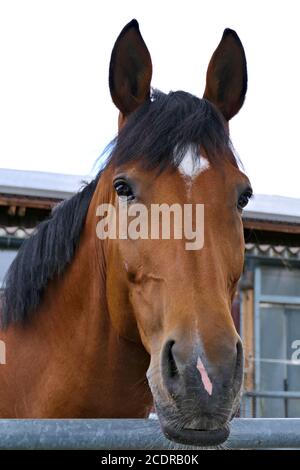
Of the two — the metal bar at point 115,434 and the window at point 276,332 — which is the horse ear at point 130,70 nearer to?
the metal bar at point 115,434

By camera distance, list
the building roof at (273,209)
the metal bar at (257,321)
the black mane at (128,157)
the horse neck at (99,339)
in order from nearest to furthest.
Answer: the black mane at (128,157) < the horse neck at (99,339) < the building roof at (273,209) < the metal bar at (257,321)

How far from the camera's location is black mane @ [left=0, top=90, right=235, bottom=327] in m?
2.34

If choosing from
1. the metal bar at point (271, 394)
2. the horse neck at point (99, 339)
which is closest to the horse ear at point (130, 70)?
the horse neck at point (99, 339)

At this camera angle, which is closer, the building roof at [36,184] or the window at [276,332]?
the building roof at [36,184]

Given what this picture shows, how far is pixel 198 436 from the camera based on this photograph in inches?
72.6

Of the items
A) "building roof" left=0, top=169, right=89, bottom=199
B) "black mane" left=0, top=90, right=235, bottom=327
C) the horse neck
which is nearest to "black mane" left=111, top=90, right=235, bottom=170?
"black mane" left=0, top=90, right=235, bottom=327

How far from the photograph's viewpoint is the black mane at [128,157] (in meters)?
2.34

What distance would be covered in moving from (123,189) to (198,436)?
3.10 ft

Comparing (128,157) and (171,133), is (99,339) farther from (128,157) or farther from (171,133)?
(171,133)

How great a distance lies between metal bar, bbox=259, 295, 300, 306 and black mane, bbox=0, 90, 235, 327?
19.0 feet

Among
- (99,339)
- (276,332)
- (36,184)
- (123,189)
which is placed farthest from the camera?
(276,332)

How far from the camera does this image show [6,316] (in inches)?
114

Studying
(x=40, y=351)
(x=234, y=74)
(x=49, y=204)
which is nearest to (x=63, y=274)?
(x=40, y=351)

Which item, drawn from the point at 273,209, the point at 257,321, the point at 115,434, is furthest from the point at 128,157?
the point at 257,321
